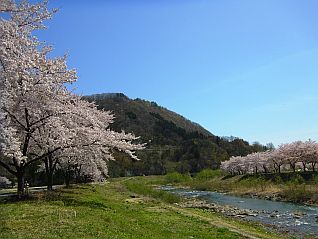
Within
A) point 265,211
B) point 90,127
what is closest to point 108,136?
point 90,127

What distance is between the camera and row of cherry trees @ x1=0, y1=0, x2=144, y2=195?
1923cm

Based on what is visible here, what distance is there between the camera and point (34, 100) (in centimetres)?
2150

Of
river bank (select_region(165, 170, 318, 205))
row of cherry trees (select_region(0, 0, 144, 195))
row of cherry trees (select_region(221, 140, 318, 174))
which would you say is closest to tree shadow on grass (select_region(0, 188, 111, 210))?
row of cherry trees (select_region(0, 0, 144, 195))

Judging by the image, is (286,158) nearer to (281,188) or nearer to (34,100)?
(281,188)

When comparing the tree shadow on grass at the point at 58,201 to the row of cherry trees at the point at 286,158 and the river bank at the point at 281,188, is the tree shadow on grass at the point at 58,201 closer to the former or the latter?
the river bank at the point at 281,188

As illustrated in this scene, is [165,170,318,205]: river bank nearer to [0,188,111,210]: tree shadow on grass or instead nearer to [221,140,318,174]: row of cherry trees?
[221,140,318,174]: row of cherry trees

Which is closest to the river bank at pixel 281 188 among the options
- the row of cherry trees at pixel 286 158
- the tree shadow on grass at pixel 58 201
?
the row of cherry trees at pixel 286 158

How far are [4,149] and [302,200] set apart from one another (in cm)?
3792

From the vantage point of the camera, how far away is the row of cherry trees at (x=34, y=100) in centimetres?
1923

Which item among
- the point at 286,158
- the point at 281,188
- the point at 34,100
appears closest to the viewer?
the point at 34,100

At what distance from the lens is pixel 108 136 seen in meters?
23.3

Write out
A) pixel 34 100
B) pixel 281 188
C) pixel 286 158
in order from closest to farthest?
pixel 34 100 < pixel 281 188 < pixel 286 158

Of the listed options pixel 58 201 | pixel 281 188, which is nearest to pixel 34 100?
pixel 58 201

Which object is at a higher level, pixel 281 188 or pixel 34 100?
pixel 34 100
